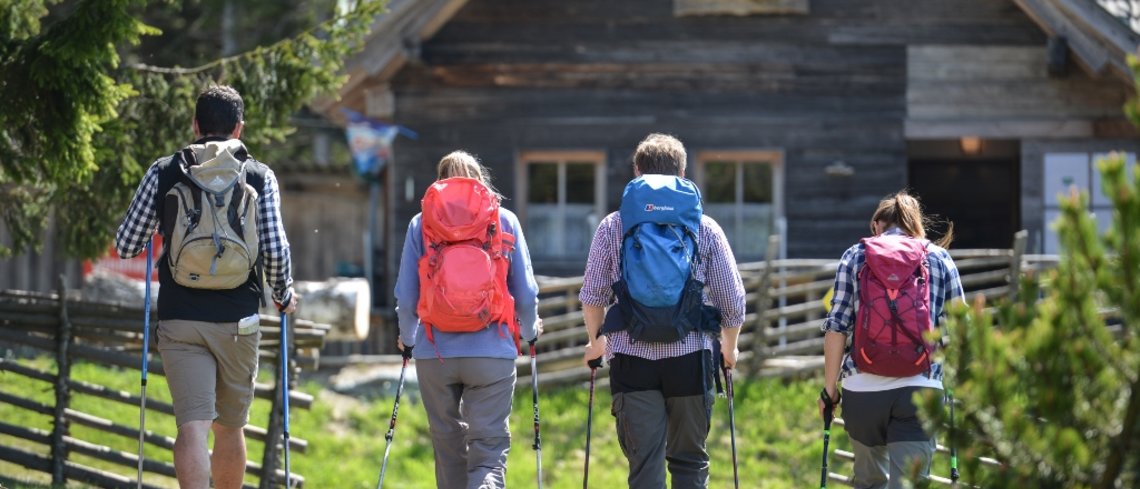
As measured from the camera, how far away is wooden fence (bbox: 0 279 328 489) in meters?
9.34

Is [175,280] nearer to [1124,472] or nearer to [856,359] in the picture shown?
[856,359]

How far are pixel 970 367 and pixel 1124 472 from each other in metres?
0.42

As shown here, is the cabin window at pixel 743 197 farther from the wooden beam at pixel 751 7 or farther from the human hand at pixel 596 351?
the human hand at pixel 596 351

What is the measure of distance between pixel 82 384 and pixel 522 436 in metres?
3.72

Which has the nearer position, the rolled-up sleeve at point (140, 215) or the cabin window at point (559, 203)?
the rolled-up sleeve at point (140, 215)

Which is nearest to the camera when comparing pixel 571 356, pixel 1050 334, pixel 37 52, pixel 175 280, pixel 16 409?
pixel 1050 334

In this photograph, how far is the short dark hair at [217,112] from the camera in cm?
644

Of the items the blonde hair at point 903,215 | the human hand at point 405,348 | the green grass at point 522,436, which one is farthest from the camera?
the green grass at point 522,436

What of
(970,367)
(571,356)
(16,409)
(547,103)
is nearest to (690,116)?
(547,103)

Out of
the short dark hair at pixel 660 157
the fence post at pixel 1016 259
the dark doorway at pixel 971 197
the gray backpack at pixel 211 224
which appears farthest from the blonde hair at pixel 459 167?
the dark doorway at pixel 971 197

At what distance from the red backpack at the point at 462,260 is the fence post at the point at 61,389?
12.3ft

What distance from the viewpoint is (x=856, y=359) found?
6.50m

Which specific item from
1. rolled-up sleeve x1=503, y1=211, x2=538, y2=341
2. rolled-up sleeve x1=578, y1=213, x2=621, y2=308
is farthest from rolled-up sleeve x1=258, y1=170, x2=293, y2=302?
rolled-up sleeve x1=578, y1=213, x2=621, y2=308

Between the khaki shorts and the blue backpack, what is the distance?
5.26 ft
